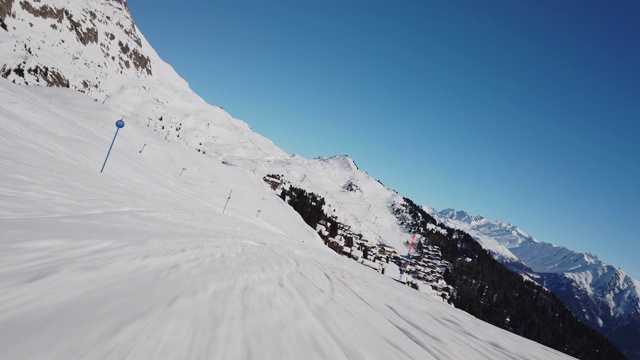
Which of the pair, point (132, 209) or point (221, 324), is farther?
point (132, 209)

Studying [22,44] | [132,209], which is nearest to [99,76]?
[22,44]

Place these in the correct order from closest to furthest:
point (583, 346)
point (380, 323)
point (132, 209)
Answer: point (380, 323) < point (132, 209) < point (583, 346)

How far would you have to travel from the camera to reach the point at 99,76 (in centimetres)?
10425

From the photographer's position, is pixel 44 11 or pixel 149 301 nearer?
pixel 149 301

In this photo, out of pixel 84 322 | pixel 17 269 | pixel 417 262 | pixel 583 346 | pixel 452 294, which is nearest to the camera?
pixel 84 322

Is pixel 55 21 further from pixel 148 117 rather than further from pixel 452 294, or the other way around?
pixel 452 294

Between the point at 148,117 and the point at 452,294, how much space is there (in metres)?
161

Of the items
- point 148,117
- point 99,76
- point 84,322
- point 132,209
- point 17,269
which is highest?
point 99,76

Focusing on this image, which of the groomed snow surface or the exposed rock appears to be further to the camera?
the exposed rock

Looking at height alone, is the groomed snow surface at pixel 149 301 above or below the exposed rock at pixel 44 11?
below

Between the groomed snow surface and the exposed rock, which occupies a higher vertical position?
the exposed rock

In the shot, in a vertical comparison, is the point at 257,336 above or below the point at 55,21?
below

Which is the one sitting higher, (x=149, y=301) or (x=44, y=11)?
(x=44, y=11)

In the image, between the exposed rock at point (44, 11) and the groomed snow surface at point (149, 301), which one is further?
the exposed rock at point (44, 11)
